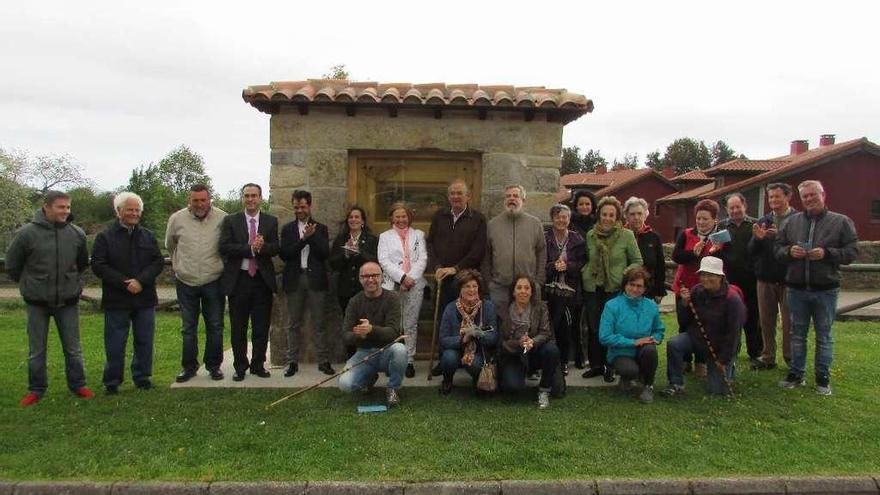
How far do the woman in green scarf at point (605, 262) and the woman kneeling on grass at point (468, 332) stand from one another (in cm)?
114

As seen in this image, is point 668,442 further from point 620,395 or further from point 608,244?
point 608,244

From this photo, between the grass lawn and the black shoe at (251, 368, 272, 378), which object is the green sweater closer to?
the grass lawn

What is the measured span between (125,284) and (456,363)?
9.79 ft

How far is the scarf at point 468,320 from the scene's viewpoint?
210 inches

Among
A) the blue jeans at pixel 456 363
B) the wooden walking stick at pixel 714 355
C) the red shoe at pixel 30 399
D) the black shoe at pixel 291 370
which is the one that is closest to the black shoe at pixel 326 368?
the black shoe at pixel 291 370

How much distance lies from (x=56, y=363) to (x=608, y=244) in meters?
6.06

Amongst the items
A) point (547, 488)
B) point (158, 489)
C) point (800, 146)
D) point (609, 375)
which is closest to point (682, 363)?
point (609, 375)

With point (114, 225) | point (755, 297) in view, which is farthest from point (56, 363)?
point (755, 297)

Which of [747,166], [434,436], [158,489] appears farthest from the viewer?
[747,166]

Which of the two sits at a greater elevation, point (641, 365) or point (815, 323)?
point (815, 323)

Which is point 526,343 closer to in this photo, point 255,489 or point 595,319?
point 595,319

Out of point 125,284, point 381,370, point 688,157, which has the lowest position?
point 381,370

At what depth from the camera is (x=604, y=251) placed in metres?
5.88

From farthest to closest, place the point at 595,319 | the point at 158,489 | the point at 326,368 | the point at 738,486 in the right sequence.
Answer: the point at 326,368, the point at 595,319, the point at 738,486, the point at 158,489
